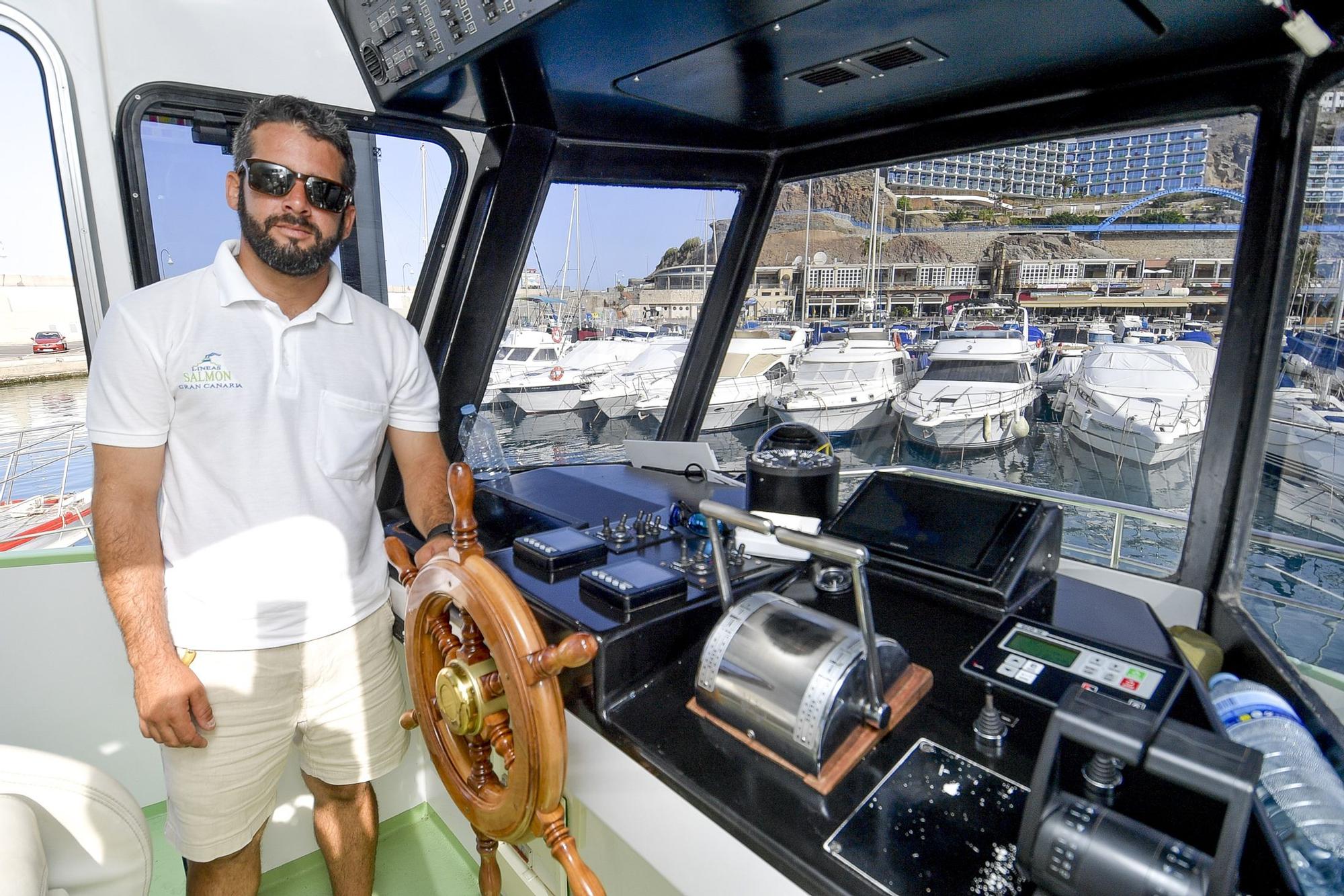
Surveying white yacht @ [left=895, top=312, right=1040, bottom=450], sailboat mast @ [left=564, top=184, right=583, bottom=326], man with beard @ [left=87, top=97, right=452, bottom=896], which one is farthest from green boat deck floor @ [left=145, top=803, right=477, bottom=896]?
white yacht @ [left=895, top=312, right=1040, bottom=450]

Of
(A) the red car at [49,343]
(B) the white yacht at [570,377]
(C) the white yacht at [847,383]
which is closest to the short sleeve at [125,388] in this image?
(A) the red car at [49,343]

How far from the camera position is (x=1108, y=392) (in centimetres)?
288

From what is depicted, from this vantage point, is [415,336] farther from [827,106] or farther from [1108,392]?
[1108,392]

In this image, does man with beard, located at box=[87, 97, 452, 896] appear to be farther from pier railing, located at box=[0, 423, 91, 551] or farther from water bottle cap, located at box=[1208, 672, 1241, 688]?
water bottle cap, located at box=[1208, 672, 1241, 688]

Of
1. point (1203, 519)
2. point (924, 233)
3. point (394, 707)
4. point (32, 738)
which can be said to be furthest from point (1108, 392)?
point (32, 738)

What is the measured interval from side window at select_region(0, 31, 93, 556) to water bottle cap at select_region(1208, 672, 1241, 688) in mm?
2073

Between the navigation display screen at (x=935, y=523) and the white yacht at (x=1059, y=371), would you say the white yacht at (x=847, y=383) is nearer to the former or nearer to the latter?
the white yacht at (x=1059, y=371)

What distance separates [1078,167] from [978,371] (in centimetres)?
145

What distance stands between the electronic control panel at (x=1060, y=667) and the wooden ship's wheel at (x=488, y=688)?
2.09 ft

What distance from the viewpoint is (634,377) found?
2.84 metres

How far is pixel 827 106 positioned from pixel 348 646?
180 centimetres

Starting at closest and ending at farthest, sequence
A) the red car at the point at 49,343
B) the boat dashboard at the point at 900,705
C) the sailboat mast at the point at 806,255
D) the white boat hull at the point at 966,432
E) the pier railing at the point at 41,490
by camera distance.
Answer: the boat dashboard at the point at 900,705 < the red car at the point at 49,343 < the pier railing at the point at 41,490 < the sailboat mast at the point at 806,255 < the white boat hull at the point at 966,432

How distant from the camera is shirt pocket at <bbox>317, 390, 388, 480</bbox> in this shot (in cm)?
142

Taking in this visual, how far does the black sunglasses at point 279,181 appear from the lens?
133cm
